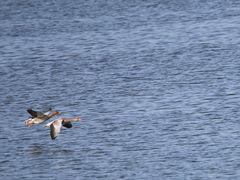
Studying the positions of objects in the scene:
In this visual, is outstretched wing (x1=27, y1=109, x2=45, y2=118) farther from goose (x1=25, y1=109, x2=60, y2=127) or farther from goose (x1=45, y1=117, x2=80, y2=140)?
goose (x1=45, y1=117, x2=80, y2=140)

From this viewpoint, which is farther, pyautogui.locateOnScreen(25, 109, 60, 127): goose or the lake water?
pyautogui.locateOnScreen(25, 109, 60, 127): goose

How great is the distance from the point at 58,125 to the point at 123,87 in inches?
185

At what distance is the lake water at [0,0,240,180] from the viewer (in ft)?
67.6

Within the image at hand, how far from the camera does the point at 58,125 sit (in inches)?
869

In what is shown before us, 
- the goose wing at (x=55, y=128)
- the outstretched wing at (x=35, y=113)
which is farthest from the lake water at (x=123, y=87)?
the outstretched wing at (x=35, y=113)

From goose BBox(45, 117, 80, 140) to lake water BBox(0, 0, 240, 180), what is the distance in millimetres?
264

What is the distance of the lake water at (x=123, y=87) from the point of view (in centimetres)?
2059

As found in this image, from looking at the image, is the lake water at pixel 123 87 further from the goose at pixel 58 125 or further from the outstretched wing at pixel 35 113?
the outstretched wing at pixel 35 113

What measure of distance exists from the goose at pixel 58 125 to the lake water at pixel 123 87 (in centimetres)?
26

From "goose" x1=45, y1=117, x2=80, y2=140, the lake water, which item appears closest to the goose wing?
"goose" x1=45, y1=117, x2=80, y2=140

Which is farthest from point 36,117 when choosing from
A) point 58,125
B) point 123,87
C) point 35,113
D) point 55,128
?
point 123,87

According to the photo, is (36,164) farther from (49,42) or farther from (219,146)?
(49,42)

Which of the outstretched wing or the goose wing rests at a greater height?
the outstretched wing

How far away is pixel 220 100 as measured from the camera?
24.7 m
